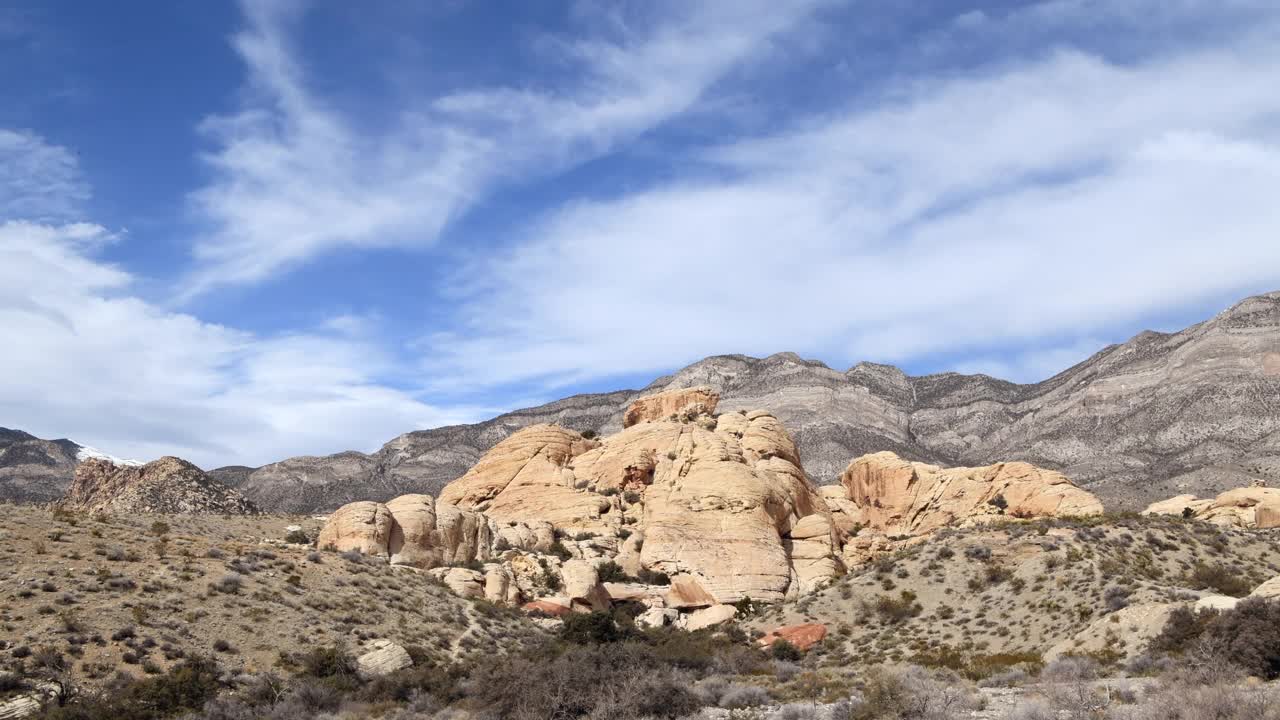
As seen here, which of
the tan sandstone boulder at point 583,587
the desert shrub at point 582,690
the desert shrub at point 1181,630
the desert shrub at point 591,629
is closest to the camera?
the desert shrub at point 582,690

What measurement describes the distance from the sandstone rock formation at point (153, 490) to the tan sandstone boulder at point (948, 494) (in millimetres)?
37585

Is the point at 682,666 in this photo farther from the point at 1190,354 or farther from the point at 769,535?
the point at 1190,354

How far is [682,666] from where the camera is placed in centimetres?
2647

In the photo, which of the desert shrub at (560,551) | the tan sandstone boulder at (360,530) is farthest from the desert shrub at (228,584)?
the desert shrub at (560,551)

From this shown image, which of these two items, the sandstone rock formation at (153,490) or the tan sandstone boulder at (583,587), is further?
the sandstone rock formation at (153,490)

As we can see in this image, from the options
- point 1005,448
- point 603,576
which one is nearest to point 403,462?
point 1005,448

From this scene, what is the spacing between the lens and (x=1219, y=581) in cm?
3244

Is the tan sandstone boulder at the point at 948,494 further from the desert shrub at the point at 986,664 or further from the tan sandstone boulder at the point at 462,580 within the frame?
the tan sandstone boulder at the point at 462,580

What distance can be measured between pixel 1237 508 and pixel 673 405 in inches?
1334

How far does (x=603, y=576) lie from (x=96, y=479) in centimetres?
3960

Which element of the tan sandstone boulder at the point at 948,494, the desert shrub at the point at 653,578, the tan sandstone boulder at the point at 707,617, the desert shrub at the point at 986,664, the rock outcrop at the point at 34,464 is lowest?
the desert shrub at the point at 986,664

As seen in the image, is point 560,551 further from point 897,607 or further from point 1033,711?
point 1033,711

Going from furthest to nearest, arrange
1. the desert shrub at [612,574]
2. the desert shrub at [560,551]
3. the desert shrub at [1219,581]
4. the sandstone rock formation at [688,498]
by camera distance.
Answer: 1. the desert shrub at [560,551]
2. the sandstone rock formation at [688,498]
3. the desert shrub at [612,574]
4. the desert shrub at [1219,581]

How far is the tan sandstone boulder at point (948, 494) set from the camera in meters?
49.9
